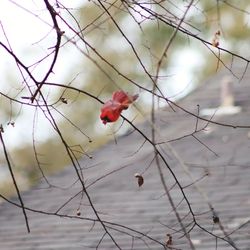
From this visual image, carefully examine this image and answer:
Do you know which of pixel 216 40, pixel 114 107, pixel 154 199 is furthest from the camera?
pixel 154 199

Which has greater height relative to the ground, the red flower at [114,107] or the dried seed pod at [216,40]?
the dried seed pod at [216,40]

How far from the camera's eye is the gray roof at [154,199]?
809 centimetres

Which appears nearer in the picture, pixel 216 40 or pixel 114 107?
pixel 114 107

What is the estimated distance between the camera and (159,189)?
9844mm

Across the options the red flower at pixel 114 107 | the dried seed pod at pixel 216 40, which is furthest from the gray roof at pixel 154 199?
the red flower at pixel 114 107

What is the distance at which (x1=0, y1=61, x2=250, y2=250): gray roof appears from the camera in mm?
8094

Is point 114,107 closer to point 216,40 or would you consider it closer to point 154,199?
point 216,40

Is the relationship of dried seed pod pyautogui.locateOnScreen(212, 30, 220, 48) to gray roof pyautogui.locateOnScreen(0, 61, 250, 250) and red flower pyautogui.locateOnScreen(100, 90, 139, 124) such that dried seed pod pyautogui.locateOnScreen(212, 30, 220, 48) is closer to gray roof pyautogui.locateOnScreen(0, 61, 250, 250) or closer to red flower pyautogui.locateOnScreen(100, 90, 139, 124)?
red flower pyautogui.locateOnScreen(100, 90, 139, 124)

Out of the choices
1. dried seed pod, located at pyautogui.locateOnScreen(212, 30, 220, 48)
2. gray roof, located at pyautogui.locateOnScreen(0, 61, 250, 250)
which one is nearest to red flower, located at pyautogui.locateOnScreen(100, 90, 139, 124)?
dried seed pod, located at pyautogui.locateOnScreen(212, 30, 220, 48)

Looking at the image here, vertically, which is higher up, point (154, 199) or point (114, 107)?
point (154, 199)

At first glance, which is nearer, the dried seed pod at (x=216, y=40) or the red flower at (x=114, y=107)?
the red flower at (x=114, y=107)

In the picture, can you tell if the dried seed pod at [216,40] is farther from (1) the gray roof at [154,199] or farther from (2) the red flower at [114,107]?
(1) the gray roof at [154,199]

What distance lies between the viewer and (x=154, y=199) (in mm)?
9477

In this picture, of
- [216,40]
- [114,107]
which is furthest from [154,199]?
[114,107]
